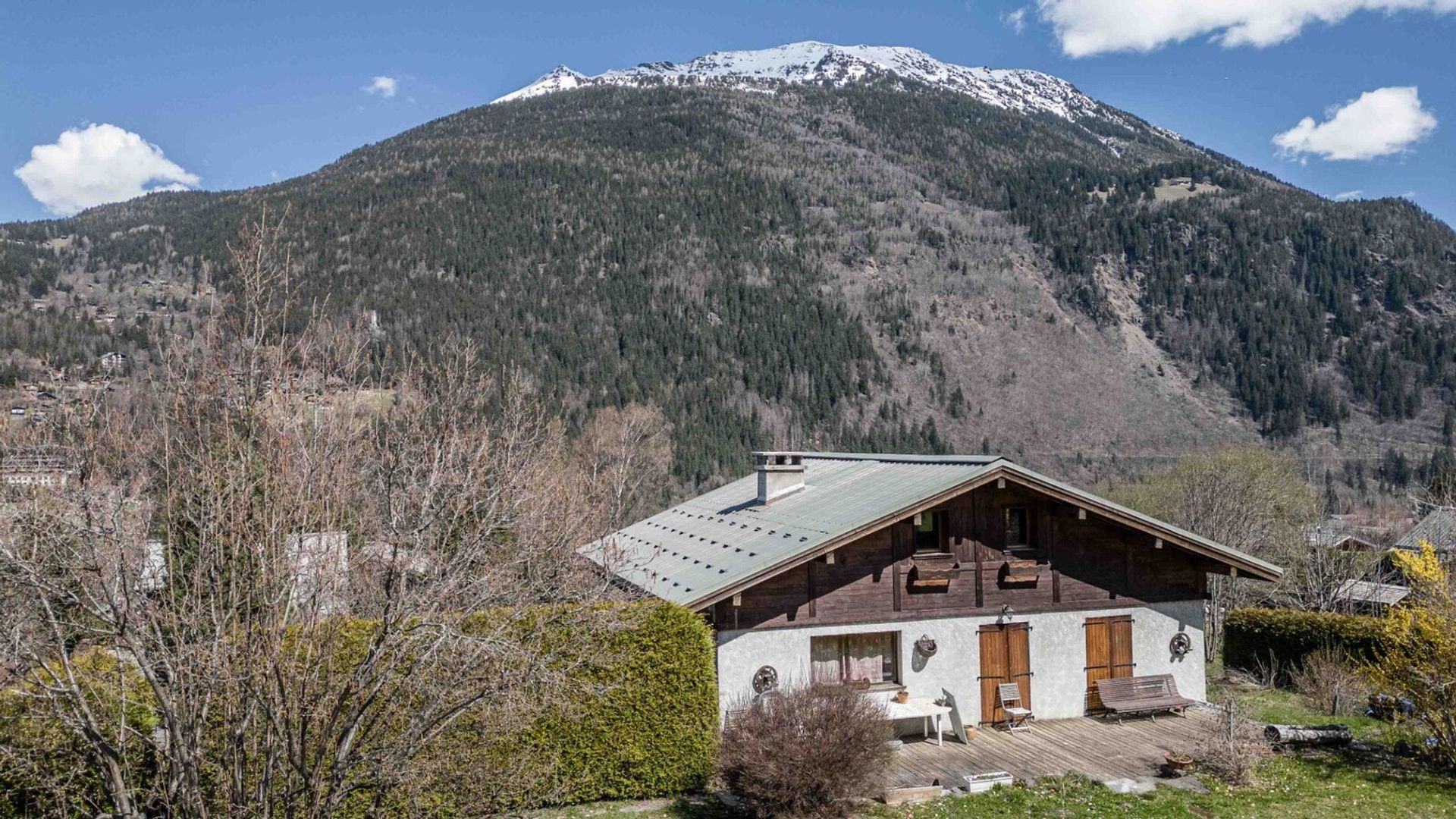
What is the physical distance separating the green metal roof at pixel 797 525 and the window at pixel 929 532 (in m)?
0.54

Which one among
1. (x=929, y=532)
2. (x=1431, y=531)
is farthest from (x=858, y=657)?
(x=1431, y=531)

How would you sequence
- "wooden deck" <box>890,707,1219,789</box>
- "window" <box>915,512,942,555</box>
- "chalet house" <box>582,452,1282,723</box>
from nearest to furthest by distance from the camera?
1. "wooden deck" <box>890,707,1219,789</box>
2. "chalet house" <box>582,452,1282,723</box>
3. "window" <box>915,512,942,555</box>

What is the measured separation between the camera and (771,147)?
151 m

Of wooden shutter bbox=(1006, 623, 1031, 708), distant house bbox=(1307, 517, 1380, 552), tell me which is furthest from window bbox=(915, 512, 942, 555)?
distant house bbox=(1307, 517, 1380, 552)

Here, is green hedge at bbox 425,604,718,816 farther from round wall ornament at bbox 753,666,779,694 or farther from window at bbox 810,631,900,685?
window at bbox 810,631,900,685

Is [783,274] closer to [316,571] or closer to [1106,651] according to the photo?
[1106,651]

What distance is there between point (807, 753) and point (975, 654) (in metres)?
6.37

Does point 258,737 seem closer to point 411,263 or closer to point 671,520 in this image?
point 671,520

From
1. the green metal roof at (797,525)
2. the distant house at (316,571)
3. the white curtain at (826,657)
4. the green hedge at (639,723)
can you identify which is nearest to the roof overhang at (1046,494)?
the green metal roof at (797,525)

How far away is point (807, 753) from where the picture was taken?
1236 cm

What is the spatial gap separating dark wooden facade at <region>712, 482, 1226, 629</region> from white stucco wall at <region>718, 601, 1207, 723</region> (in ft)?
0.57

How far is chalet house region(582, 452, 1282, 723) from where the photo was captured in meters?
16.7

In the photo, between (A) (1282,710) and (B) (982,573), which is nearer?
(B) (982,573)

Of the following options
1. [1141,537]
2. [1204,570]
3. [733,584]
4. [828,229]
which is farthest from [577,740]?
[828,229]
